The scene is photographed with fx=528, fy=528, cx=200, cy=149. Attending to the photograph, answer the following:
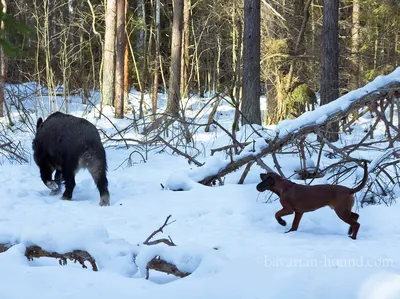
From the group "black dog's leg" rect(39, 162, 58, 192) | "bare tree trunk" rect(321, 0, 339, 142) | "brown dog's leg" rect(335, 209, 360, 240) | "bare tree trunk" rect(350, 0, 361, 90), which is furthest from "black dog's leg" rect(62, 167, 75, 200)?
"bare tree trunk" rect(350, 0, 361, 90)

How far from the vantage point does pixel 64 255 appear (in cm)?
376

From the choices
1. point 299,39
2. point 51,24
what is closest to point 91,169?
point 299,39

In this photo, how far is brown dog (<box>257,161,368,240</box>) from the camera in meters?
5.25

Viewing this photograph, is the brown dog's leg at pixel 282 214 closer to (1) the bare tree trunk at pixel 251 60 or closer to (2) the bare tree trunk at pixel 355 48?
(1) the bare tree trunk at pixel 251 60

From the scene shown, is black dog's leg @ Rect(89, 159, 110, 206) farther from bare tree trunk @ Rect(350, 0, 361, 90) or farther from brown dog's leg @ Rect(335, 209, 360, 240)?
bare tree trunk @ Rect(350, 0, 361, 90)

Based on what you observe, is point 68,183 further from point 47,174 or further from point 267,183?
point 267,183

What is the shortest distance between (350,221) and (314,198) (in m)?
0.41

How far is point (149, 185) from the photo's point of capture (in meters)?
8.05

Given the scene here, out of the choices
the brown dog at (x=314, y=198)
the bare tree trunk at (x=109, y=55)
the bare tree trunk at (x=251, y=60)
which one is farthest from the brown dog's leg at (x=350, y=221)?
the bare tree trunk at (x=109, y=55)

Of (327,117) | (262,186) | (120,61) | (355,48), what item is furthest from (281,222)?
(355,48)

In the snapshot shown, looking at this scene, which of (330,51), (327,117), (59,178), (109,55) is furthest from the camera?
(109,55)

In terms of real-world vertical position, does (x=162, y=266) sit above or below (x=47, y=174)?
above

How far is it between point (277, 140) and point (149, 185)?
91.5 inches

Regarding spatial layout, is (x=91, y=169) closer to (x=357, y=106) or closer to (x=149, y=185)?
(x=149, y=185)
